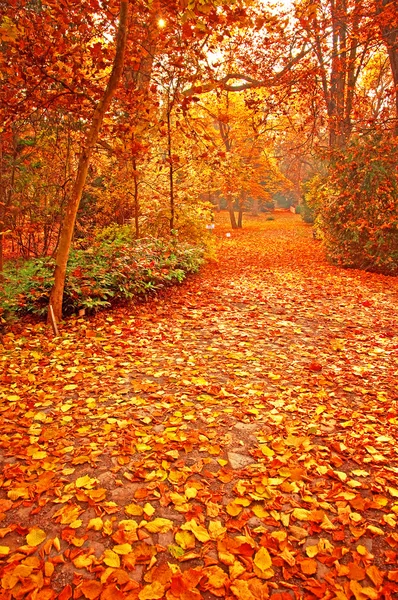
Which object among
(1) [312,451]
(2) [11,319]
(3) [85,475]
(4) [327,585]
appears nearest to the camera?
(4) [327,585]

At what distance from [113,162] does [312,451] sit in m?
8.76

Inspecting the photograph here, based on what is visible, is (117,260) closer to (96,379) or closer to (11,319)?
(11,319)

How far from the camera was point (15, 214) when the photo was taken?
8.55 m

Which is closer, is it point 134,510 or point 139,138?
point 134,510

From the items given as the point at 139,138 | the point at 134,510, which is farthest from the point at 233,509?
the point at 139,138

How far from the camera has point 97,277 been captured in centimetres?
629

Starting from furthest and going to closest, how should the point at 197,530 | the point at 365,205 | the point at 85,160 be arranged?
the point at 365,205
the point at 85,160
the point at 197,530

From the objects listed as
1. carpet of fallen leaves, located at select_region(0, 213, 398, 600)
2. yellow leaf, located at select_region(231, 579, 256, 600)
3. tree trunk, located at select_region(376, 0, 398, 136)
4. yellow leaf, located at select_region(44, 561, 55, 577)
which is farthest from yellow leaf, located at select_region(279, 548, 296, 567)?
tree trunk, located at select_region(376, 0, 398, 136)

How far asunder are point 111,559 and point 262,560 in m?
0.81

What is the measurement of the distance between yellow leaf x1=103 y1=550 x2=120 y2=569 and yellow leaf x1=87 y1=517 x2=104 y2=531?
18 centimetres

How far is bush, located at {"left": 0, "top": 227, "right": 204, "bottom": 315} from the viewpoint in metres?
5.82

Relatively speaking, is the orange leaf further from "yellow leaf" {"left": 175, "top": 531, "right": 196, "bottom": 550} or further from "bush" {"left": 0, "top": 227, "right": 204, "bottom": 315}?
"bush" {"left": 0, "top": 227, "right": 204, "bottom": 315}

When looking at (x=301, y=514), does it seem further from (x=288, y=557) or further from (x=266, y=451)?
(x=266, y=451)

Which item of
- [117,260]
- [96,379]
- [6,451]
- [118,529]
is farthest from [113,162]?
[118,529]
